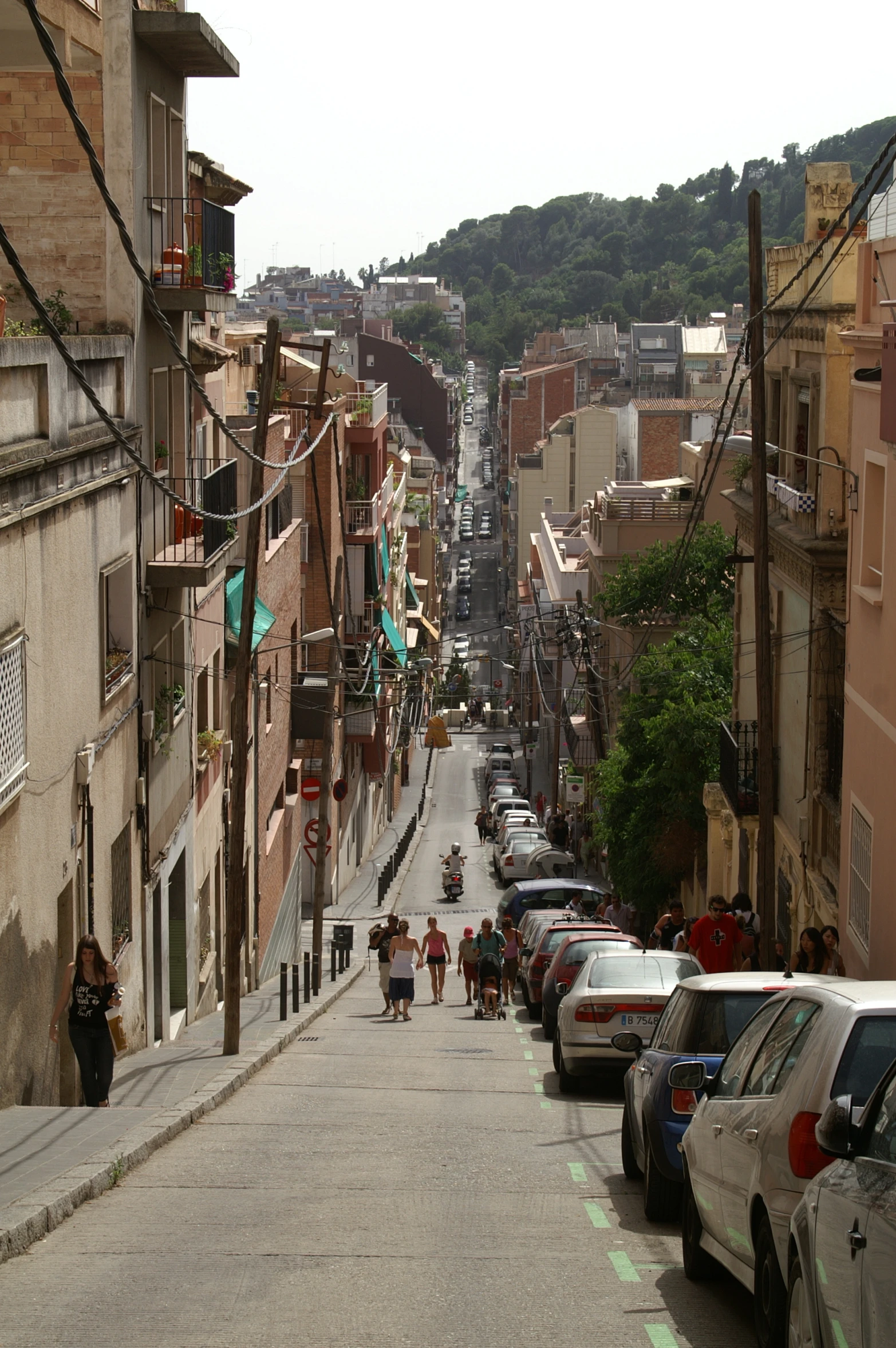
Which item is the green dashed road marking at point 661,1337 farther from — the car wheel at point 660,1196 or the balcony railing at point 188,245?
the balcony railing at point 188,245

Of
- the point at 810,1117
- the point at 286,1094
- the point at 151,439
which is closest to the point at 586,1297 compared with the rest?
the point at 810,1117

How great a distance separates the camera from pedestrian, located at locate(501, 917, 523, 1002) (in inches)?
1015

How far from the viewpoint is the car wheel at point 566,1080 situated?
598 inches

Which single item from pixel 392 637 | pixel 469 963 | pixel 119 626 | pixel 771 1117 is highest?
pixel 119 626

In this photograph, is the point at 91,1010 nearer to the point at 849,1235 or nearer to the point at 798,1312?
the point at 798,1312

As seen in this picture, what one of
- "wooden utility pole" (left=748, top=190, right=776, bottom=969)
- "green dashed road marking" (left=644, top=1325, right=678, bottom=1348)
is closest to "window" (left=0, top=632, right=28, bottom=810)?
"green dashed road marking" (left=644, top=1325, right=678, bottom=1348)

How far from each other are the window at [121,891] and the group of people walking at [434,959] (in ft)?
17.8

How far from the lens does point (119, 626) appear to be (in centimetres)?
1719

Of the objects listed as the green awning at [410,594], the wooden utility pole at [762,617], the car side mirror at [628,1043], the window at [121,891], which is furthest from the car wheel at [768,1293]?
the green awning at [410,594]

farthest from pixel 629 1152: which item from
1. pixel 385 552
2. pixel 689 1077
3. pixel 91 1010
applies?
pixel 385 552

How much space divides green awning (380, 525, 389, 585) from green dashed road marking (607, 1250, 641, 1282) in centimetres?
4746

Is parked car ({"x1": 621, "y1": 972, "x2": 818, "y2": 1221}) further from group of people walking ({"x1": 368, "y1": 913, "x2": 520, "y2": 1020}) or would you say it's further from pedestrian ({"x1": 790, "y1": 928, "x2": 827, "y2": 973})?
group of people walking ({"x1": 368, "y1": 913, "x2": 520, "y2": 1020})

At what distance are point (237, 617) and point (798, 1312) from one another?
21.1 meters

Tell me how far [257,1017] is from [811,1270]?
16.8 m
